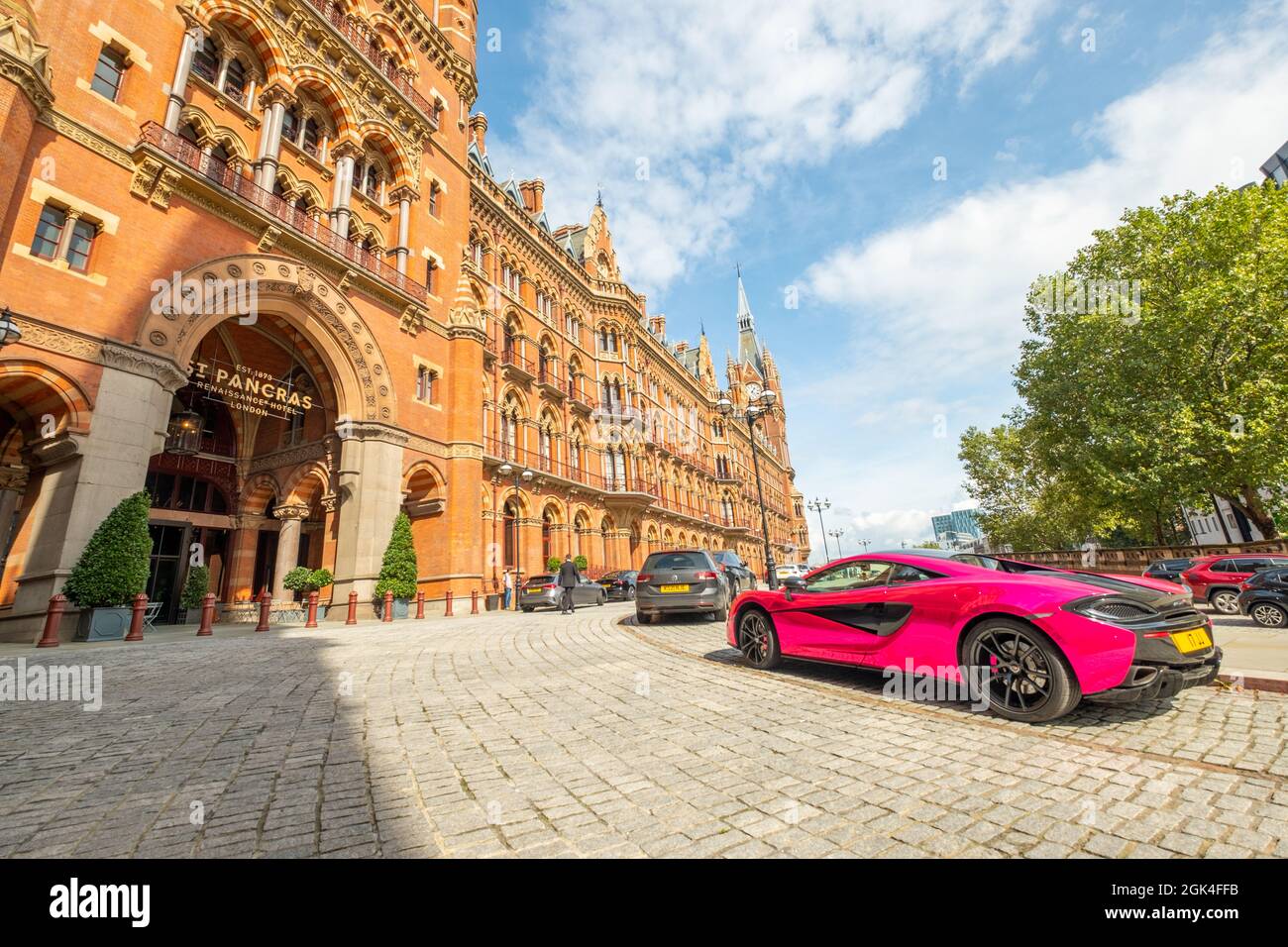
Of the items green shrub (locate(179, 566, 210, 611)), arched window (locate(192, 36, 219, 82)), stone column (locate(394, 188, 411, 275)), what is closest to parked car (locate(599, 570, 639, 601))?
green shrub (locate(179, 566, 210, 611))

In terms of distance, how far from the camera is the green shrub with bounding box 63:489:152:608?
Result: 1030 cm

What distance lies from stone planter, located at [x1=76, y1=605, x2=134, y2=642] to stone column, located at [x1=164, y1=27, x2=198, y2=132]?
12.1 m

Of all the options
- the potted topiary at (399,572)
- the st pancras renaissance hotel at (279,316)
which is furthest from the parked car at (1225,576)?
the potted topiary at (399,572)

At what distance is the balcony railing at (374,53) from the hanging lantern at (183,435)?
14417 mm

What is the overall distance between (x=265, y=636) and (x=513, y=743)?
9.83 m

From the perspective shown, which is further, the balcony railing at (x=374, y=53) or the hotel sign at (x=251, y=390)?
the balcony railing at (x=374, y=53)

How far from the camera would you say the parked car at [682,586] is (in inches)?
414

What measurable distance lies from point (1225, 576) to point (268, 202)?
88.7 feet

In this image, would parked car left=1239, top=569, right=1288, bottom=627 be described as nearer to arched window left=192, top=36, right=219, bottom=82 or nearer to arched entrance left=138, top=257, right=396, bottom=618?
arched entrance left=138, top=257, right=396, bottom=618

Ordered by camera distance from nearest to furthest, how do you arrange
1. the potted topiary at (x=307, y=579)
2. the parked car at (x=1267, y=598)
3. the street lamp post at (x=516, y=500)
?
the parked car at (x=1267, y=598) < the potted topiary at (x=307, y=579) < the street lamp post at (x=516, y=500)

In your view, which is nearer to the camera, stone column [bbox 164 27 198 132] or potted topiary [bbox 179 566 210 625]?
stone column [bbox 164 27 198 132]

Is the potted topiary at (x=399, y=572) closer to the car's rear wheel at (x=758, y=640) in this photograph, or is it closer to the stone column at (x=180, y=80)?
the stone column at (x=180, y=80)

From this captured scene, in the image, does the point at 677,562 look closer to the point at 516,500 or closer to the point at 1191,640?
the point at 1191,640

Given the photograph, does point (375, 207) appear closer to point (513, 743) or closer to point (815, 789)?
point (513, 743)
